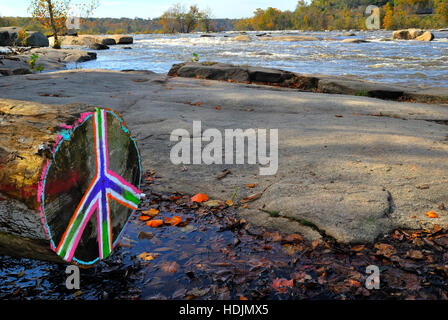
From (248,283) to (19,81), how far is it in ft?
24.3

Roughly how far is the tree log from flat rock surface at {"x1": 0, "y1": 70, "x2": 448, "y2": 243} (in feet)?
3.21

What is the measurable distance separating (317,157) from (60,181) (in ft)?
7.31

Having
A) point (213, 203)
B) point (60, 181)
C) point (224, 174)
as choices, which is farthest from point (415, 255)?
point (60, 181)

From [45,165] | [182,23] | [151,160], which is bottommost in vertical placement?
[151,160]

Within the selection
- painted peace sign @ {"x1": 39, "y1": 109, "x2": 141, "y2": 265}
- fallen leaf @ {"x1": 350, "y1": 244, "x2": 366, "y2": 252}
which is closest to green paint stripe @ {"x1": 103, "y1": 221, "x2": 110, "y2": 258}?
painted peace sign @ {"x1": 39, "y1": 109, "x2": 141, "y2": 265}

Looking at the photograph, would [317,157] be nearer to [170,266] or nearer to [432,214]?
[432,214]

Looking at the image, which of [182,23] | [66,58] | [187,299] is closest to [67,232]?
[187,299]

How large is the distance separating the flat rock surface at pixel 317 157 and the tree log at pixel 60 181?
977 millimetres

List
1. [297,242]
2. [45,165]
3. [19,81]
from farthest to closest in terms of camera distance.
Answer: [19,81], [297,242], [45,165]

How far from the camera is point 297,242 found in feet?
7.16

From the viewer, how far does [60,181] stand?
1.70m

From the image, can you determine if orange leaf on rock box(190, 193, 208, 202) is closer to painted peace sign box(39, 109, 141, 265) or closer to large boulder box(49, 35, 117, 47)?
painted peace sign box(39, 109, 141, 265)
